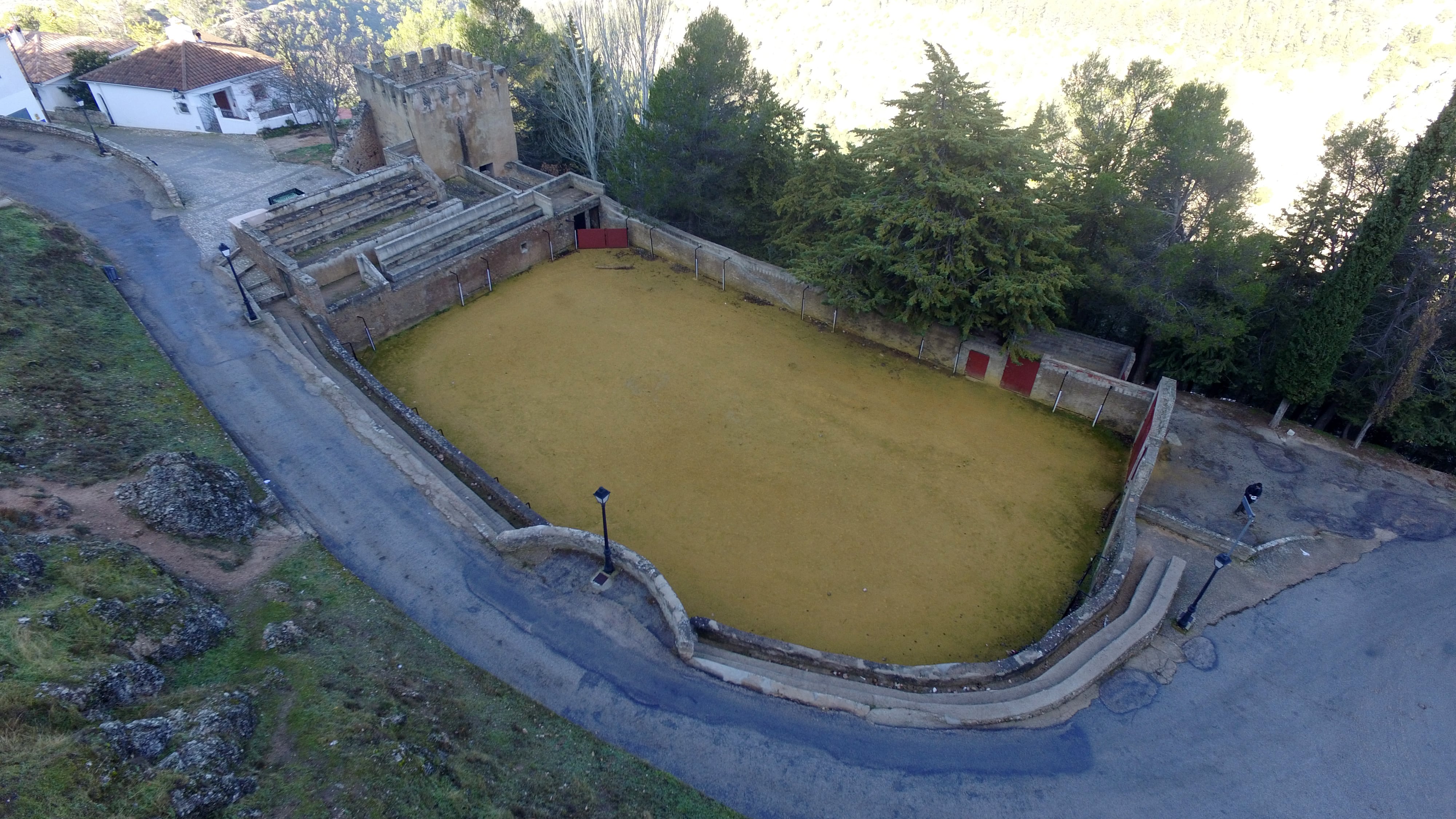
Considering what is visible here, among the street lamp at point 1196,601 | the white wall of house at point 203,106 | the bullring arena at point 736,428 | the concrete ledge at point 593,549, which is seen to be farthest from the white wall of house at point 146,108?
the street lamp at point 1196,601

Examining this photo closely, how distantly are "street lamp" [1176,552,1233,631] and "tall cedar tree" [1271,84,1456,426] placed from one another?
6.73 meters

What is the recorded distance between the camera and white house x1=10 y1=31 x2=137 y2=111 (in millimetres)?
34438

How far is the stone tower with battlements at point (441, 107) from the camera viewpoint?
27750 mm

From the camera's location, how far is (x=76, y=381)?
51.7ft

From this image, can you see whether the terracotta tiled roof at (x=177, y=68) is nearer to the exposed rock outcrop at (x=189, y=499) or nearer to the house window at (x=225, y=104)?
the house window at (x=225, y=104)

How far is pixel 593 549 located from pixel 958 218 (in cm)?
1280

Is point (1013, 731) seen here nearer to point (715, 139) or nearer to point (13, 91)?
point (715, 139)

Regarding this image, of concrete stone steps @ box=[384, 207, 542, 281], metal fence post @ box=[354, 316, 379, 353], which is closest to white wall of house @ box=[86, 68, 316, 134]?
concrete stone steps @ box=[384, 207, 542, 281]

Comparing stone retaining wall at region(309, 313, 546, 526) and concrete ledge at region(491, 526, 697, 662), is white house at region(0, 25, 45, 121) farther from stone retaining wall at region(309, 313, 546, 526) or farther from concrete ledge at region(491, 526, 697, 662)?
concrete ledge at region(491, 526, 697, 662)

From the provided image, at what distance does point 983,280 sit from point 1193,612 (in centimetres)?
947

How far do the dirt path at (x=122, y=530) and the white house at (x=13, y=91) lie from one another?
105ft

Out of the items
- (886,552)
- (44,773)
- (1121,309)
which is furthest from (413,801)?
(1121,309)

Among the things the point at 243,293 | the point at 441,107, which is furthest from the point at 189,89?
the point at 243,293

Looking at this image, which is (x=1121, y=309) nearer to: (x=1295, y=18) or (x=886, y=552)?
(x=886, y=552)
